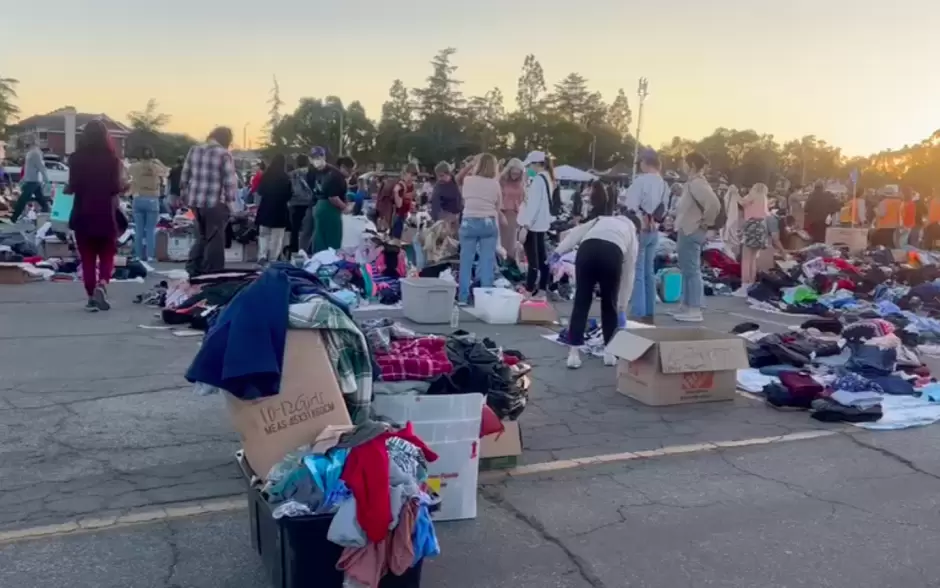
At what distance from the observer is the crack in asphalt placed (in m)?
3.71

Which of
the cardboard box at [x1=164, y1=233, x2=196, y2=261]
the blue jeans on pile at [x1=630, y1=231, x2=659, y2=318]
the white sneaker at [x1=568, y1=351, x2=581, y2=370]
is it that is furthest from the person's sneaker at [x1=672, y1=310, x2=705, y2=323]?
the cardboard box at [x1=164, y1=233, x2=196, y2=261]

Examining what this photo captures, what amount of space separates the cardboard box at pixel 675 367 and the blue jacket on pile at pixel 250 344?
354 centimetres

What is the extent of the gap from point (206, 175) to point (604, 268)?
17.0 feet

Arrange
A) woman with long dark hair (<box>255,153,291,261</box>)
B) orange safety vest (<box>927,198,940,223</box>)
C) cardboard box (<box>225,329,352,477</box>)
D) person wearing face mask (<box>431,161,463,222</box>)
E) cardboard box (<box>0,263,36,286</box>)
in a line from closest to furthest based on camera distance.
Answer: cardboard box (<box>225,329,352,477</box>)
cardboard box (<box>0,263,36,286</box>)
woman with long dark hair (<box>255,153,291,261</box>)
person wearing face mask (<box>431,161,463,222</box>)
orange safety vest (<box>927,198,940,223</box>)

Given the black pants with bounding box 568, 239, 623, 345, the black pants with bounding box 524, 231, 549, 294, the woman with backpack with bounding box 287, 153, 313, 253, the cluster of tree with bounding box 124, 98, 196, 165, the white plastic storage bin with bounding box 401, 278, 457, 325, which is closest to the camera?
the black pants with bounding box 568, 239, 623, 345

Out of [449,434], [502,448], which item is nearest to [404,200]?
[502,448]

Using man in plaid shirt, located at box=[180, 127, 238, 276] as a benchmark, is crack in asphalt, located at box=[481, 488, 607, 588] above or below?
below

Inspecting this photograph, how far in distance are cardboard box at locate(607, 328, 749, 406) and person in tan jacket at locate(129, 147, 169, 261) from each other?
8.42m

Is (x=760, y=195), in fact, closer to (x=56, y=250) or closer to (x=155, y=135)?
(x=56, y=250)

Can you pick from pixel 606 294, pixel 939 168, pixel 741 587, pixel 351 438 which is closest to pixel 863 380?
pixel 606 294

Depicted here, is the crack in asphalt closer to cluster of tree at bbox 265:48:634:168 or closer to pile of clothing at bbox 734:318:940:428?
pile of clothing at bbox 734:318:940:428

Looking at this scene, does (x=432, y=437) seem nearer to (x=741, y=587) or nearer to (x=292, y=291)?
(x=292, y=291)

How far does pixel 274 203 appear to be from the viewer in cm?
1276

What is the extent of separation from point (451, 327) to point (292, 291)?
219 inches
